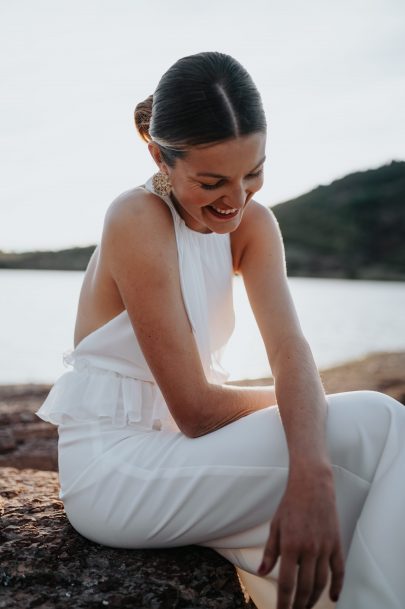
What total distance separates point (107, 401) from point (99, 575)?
592 millimetres

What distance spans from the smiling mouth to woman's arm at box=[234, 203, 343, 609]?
0.44m

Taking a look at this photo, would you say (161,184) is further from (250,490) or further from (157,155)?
(250,490)

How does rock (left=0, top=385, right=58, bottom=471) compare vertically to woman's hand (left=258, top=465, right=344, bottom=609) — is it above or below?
below

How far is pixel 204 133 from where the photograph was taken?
201cm

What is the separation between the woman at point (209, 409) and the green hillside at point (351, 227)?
7830cm

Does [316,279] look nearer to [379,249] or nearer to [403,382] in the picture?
[379,249]

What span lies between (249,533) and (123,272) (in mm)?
979

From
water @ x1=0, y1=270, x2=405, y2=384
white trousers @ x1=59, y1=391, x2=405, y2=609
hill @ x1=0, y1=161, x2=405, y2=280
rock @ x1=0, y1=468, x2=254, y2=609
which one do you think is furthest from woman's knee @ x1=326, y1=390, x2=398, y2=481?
hill @ x1=0, y1=161, x2=405, y2=280

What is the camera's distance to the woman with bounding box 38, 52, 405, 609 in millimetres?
1797

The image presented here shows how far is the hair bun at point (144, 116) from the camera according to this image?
235cm

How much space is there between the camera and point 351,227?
9131 centimetres

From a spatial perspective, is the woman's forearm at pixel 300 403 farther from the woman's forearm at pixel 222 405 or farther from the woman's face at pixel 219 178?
the woman's face at pixel 219 178

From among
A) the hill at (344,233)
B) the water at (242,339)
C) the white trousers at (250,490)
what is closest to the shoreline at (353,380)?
the water at (242,339)

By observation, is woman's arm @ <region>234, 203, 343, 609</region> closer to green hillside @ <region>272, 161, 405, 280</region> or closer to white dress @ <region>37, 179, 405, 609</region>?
white dress @ <region>37, 179, 405, 609</region>
